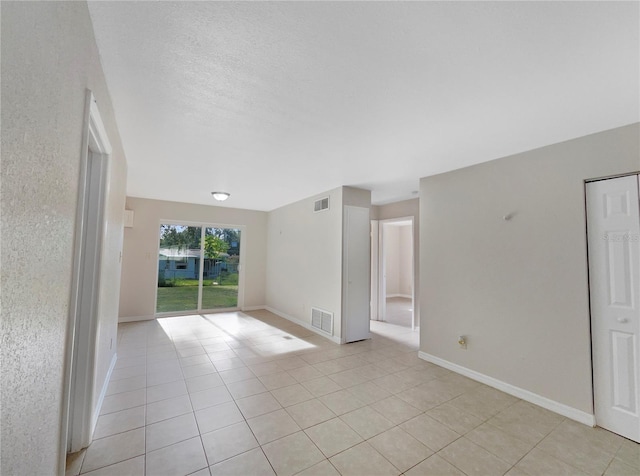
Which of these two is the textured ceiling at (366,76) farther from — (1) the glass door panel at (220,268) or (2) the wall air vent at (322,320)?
(1) the glass door panel at (220,268)

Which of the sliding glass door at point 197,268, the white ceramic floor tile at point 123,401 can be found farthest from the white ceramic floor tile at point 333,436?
the sliding glass door at point 197,268

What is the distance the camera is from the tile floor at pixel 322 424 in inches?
74.0

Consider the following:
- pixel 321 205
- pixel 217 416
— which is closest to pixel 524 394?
pixel 217 416

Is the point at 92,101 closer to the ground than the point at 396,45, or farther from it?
closer to the ground

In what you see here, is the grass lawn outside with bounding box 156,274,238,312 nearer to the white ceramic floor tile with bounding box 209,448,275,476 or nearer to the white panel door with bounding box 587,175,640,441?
the white ceramic floor tile with bounding box 209,448,275,476

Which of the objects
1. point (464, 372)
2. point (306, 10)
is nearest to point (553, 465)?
point (464, 372)

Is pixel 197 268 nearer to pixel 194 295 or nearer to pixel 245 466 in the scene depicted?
pixel 194 295

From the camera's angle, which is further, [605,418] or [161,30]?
[605,418]

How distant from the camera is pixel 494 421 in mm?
2400

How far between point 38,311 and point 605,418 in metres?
3.79

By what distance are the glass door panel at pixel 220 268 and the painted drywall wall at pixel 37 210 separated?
5.36m

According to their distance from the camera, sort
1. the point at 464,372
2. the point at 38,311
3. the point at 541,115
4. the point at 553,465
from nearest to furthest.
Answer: the point at 38,311, the point at 553,465, the point at 541,115, the point at 464,372

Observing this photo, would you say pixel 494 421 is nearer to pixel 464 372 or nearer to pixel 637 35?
pixel 464 372

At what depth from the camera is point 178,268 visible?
243 inches
